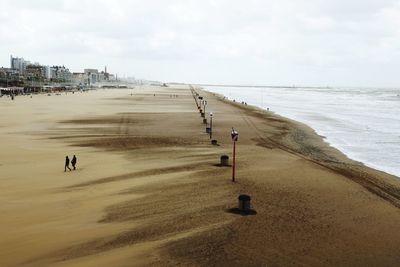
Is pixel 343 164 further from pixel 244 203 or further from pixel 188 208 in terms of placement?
pixel 188 208

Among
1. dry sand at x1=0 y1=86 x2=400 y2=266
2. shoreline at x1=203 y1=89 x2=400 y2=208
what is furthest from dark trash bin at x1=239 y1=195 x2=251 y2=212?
shoreline at x1=203 y1=89 x2=400 y2=208

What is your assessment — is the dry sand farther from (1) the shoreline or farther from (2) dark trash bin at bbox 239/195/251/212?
(2) dark trash bin at bbox 239/195/251/212

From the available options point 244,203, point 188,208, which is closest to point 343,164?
point 244,203

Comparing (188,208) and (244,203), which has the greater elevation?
(244,203)

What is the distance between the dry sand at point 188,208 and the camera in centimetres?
1099

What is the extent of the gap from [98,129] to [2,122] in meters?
12.1

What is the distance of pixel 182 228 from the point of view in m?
12.6

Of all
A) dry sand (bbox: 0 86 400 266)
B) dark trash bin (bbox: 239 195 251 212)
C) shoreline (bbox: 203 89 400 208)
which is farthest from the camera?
shoreline (bbox: 203 89 400 208)

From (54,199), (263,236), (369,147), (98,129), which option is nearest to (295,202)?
(263,236)

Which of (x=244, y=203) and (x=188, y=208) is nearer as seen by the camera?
(x=244, y=203)

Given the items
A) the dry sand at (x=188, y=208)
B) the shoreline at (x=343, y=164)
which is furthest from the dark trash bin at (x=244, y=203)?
the shoreline at (x=343, y=164)

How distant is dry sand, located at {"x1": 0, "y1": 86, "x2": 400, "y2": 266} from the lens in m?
11.0

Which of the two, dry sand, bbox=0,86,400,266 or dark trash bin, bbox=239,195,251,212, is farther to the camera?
dark trash bin, bbox=239,195,251,212

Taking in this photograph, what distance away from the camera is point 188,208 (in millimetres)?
14531
